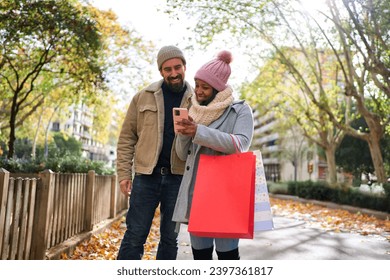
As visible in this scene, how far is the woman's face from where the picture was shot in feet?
8.21

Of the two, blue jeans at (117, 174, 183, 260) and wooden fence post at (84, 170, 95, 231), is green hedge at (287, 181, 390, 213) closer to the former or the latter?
wooden fence post at (84, 170, 95, 231)

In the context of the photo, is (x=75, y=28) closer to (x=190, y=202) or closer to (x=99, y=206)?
(x=99, y=206)

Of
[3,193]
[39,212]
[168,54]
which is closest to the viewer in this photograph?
[168,54]

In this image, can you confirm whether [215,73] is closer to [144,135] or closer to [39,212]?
[144,135]

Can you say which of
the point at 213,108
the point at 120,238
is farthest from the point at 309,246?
the point at 213,108

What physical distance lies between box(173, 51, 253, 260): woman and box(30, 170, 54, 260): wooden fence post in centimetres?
213

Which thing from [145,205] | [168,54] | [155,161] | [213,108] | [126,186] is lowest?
[145,205]

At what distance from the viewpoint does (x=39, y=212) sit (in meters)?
4.21

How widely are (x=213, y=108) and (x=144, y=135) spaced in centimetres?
81

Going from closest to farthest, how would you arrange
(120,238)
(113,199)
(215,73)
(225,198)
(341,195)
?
1. (225,198)
2. (215,73)
3. (120,238)
4. (113,199)
5. (341,195)

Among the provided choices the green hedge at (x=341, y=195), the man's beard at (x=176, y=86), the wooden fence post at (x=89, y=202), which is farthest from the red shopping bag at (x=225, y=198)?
the green hedge at (x=341, y=195)

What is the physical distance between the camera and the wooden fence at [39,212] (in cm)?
349

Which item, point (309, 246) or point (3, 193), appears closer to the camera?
point (3, 193)

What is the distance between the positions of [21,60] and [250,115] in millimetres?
10175
